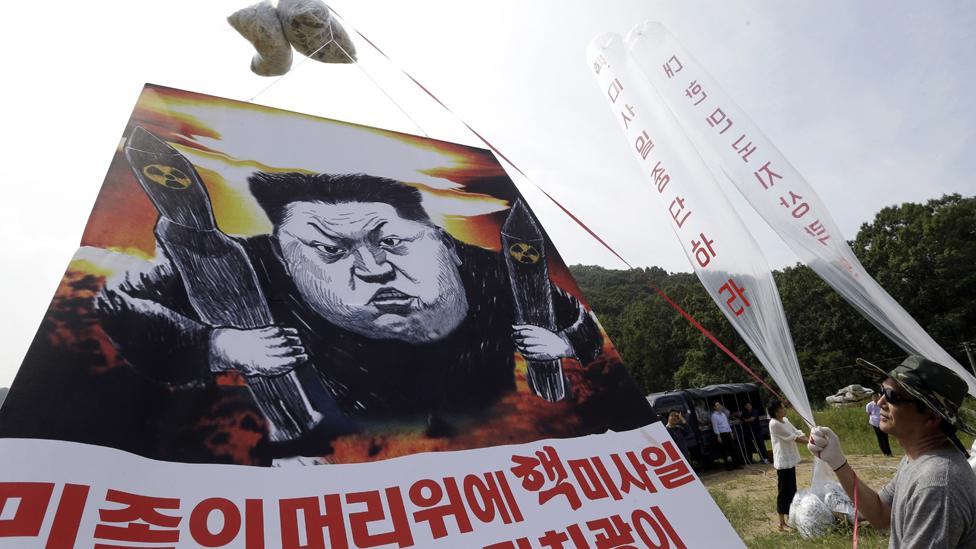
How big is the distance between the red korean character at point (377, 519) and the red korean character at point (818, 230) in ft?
15.3

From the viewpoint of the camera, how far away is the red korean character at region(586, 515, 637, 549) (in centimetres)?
209

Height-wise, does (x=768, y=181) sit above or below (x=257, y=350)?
above

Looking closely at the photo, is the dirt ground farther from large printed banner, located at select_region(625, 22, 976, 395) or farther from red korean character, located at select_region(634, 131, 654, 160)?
red korean character, located at select_region(634, 131, 654, 160)

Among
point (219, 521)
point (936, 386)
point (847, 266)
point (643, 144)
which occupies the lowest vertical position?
point (936, 386)

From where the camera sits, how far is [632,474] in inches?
97.0

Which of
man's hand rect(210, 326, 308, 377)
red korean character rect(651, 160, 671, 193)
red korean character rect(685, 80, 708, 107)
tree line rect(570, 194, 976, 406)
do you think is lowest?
man's hand rect(210, 326, 308, 377)

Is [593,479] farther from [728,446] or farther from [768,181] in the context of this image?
[728,446]

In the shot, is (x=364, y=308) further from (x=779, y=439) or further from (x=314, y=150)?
(x=779, y=439)

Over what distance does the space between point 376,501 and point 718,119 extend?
5.28 meters

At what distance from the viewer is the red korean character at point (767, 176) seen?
5.28 m

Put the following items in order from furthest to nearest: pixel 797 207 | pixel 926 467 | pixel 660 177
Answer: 1. pixel 660 177
2. pixel 797 207
3. pixel 926 467

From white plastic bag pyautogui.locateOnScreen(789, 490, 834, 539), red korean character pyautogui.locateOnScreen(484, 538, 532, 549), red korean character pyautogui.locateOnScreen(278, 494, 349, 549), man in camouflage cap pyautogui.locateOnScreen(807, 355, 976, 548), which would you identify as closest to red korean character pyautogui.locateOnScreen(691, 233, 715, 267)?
man in camouflage cap pyautogui.locateOnScreen(807, 355, 976, 548)

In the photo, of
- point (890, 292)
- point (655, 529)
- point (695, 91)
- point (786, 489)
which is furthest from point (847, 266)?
point (890, 292)

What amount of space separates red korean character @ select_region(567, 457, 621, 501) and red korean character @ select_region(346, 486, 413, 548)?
2.63 feet
